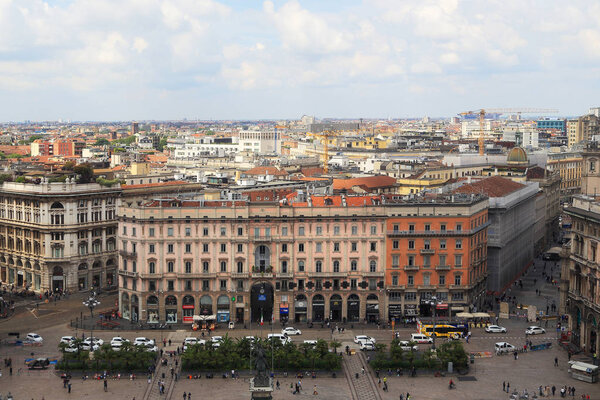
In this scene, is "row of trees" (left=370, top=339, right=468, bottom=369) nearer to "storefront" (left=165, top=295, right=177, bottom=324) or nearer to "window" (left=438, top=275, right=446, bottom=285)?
"window" (left=438, top=275, right=446, bottom=285)

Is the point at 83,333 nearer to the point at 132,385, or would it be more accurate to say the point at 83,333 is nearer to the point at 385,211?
the point at 132,385

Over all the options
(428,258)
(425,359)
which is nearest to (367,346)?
(425,359)

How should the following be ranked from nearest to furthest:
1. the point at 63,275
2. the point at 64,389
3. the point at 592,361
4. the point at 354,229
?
the point at 64,389, the point at 592,361, the point at 354,229, the point at 63,275

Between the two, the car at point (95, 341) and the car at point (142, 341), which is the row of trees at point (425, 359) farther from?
the car at point (95, 341)

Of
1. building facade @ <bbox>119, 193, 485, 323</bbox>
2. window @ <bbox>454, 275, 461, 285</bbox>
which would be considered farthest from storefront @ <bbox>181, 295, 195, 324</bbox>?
window @ <bbox>454, 275, 461, 285</bbox>

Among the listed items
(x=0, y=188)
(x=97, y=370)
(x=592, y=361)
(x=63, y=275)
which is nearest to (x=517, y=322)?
(x=592, y=361)

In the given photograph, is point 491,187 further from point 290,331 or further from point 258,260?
point 290,331
